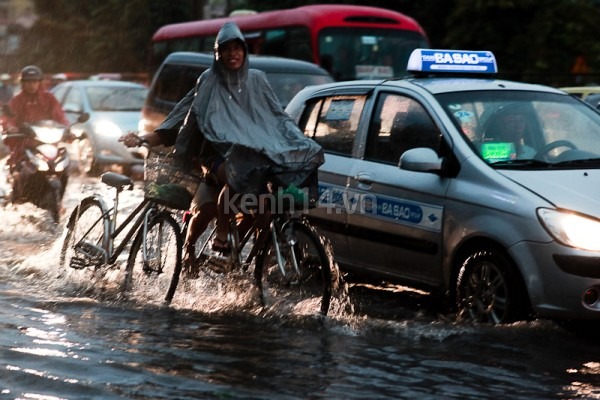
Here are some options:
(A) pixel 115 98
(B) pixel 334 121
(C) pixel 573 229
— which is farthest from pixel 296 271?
(A) pixel 115 98

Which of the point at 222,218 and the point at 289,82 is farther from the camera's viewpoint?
the point at 289,82

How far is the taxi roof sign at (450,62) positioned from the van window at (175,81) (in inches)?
336

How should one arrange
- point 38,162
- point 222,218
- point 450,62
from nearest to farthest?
point 222,218, point 450,62, point 38,162

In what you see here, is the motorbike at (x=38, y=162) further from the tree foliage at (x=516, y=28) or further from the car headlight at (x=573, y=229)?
the tree foliage at (x=516, y=28)

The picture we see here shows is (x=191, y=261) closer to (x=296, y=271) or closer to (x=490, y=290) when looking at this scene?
(x=296, y=271)

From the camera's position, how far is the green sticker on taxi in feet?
27.9

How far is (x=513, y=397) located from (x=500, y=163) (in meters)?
2.35

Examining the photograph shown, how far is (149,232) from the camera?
29.2 ft

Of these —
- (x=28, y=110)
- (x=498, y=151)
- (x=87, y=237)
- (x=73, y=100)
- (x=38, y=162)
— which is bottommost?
(x=73, y=100)

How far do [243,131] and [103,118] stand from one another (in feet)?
46.1

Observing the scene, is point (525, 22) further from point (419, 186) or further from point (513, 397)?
point (513, 397)

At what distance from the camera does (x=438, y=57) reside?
382 inches

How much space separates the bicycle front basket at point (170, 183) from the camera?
28.8ft

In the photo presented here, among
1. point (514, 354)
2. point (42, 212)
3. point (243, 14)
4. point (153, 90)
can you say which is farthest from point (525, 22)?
point (514, 354)
